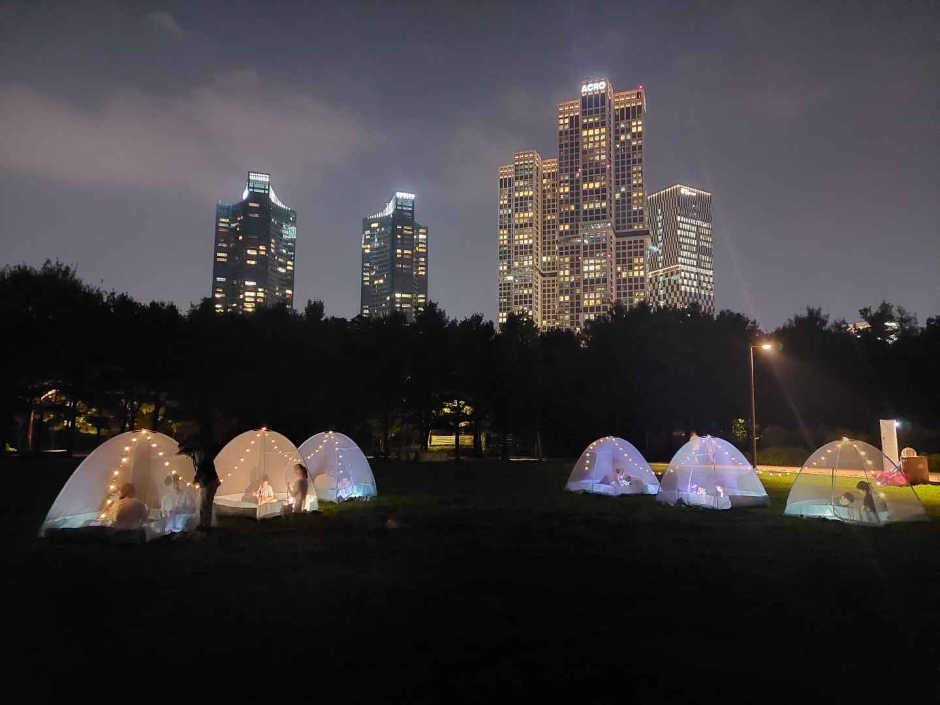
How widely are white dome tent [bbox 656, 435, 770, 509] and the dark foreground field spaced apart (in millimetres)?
4083

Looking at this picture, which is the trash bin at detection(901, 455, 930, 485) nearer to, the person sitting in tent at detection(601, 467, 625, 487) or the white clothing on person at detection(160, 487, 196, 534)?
the person sitting in tent at detection(601, 467, 625, 487)

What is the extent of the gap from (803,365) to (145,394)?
167 ft

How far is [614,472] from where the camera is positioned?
72.7 feet

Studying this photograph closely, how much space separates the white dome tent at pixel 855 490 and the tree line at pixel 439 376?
2721cm

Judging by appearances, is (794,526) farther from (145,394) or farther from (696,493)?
(145,394)

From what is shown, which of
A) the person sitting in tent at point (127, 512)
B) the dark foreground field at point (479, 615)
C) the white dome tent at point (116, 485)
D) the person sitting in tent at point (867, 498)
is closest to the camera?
the dark foreground field at point (479, 615)

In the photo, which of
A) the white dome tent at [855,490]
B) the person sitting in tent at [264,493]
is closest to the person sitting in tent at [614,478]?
the white dome tent at [855,490]

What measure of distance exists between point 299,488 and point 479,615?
10293 mm

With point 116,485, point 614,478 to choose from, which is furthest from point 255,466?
point 614,478

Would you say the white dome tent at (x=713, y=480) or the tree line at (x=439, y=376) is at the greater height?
the tree line at (x=439, y=376)

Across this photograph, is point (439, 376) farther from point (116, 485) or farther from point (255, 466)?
point (116, 485)

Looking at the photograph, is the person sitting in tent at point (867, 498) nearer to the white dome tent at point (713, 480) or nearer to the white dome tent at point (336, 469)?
the white dome tent at point (713, 480)

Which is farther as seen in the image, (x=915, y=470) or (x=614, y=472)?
(x=915, y=470)

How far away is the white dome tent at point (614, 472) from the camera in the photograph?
2197cm
